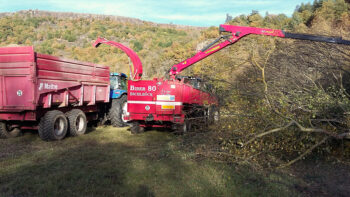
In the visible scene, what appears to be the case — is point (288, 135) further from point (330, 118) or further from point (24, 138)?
point (24, 138)

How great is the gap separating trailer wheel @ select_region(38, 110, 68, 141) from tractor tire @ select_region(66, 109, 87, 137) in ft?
1.29

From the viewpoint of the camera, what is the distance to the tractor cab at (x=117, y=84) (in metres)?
10.8

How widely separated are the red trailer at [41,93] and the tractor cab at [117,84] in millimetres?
1740

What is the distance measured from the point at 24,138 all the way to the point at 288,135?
681 centimetres

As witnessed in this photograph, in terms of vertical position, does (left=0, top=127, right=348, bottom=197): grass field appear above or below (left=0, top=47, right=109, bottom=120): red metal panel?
below

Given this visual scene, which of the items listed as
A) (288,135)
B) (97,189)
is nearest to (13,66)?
(97,189)

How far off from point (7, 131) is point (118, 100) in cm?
384

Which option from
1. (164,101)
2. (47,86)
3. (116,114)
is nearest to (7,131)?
(47,86)

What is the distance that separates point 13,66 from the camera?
22.8 ft

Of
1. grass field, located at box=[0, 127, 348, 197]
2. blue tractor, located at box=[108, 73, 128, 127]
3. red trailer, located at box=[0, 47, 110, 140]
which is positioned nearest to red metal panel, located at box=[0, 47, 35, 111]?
red trailer, located at box=[0, 47, 110, 140]

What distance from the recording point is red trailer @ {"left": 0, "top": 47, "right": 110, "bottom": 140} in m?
6.87

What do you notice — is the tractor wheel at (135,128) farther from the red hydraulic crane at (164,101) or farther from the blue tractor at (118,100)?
the blue tractor at (118,100)

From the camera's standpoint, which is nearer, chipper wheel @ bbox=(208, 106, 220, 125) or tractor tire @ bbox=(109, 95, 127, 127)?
chipper wheel @ bbox=(208, 106, 220, 125)

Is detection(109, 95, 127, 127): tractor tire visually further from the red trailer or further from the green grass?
the green grass
